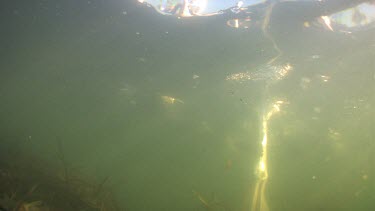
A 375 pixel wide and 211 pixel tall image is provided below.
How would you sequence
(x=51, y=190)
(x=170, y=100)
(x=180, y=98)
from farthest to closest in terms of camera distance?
(x=170, y=100) → (x=180, y=98) → (x=51, y=190)

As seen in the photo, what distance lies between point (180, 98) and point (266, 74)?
5.57 meters

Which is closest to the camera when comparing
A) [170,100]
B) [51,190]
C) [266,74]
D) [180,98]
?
[51,190]

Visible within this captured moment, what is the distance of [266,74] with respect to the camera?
13305 mm

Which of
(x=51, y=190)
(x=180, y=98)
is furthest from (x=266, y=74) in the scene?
(x=51, y=190)

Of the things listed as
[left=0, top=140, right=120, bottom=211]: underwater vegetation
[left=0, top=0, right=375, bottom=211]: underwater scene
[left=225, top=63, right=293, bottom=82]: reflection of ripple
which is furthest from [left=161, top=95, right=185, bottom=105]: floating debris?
[left=0, top=140, right=120, bottom=211]: underwater vegetation

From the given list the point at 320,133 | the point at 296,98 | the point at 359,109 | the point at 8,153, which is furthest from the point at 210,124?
the point at 8,153

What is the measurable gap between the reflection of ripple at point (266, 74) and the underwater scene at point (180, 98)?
97 millimetres

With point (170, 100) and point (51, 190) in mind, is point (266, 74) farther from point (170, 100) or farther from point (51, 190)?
point (51, 190)

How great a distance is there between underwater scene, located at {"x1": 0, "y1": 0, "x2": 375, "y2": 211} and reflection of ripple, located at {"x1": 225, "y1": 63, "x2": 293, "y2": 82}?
10 centimetres

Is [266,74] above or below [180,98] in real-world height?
above

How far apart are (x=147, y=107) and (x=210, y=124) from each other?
17.8ft

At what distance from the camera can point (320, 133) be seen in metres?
20.5

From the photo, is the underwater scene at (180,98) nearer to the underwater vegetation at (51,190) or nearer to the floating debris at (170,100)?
the underwater vegetation at (51,190)

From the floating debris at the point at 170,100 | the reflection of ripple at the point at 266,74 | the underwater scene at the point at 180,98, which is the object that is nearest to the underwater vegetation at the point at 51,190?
the underwater scene at the point at 180,98
